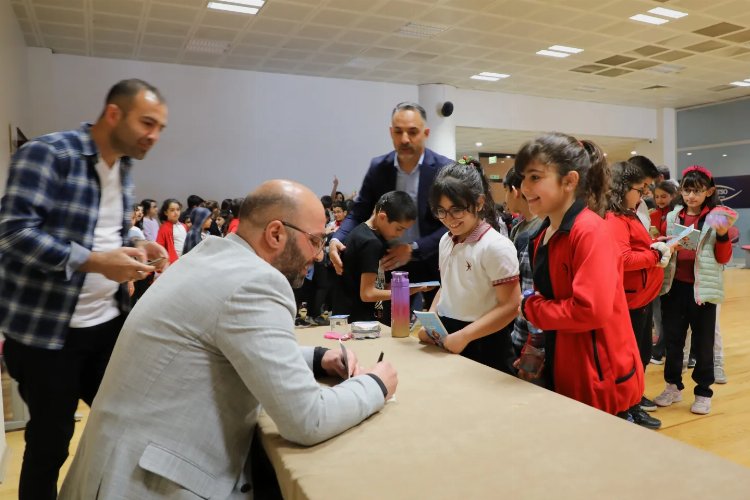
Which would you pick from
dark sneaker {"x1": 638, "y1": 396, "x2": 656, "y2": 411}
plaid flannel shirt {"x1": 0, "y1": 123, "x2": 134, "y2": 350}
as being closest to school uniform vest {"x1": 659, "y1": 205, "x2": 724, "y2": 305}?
dark sneaker {"x1": 638, "y1": 396, "x2": 656, "y2": 411}

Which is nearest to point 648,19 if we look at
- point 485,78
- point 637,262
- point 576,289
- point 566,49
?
point 566,49

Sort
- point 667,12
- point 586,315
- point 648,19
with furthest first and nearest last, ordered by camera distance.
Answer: point 648,19
point 667,12
point 586,315

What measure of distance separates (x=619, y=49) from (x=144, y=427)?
903cm

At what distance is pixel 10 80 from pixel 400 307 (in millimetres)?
5967

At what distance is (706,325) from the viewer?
3.47 metres

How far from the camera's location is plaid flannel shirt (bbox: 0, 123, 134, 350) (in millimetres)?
1684

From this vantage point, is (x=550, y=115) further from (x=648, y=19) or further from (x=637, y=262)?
(x=637, y=262)

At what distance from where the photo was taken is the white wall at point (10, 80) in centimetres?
543

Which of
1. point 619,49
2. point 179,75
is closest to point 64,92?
point 179,75

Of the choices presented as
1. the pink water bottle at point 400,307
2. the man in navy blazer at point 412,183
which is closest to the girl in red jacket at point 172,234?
the man in navy blazer at point 412,183

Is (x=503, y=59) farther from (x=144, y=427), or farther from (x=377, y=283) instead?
(x=144, y=427)

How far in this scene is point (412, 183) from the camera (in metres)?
2.81

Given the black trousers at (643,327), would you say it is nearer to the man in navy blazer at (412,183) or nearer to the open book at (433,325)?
the man in navy blazer at (412,183)

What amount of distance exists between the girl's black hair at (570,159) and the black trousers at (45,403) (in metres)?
1.52
